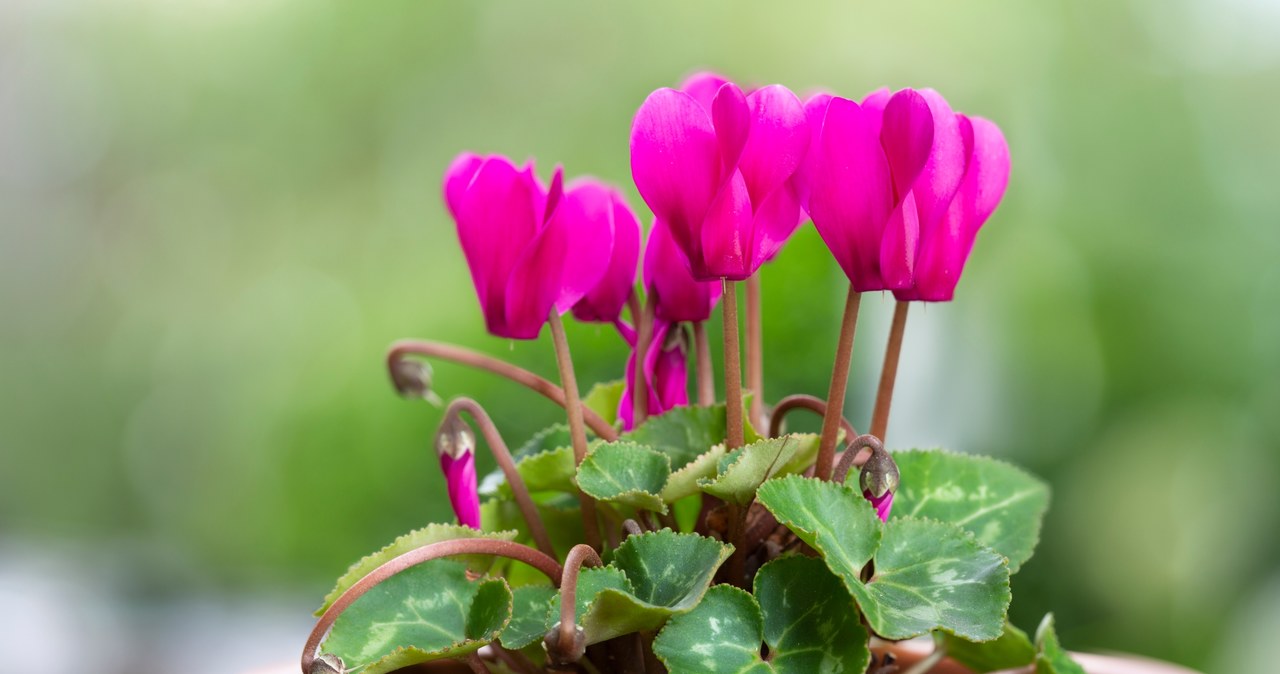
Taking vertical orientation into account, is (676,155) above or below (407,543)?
above

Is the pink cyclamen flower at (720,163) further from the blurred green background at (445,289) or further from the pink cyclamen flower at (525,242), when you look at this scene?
the blurred green background at (445,289)

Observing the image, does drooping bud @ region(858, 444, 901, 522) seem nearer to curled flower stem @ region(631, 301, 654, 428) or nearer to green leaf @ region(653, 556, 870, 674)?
green leaf @ region(653, 556, 870, 674)

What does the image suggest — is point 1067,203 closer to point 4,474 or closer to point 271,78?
point 271,78

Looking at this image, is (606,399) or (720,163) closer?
(720,163)

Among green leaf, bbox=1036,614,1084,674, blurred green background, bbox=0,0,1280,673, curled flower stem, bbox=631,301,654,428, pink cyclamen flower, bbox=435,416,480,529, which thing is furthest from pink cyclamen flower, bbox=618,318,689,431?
blurred green background, bbox=0,0,1280,673

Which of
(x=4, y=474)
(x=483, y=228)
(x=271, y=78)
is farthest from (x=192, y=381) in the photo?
(x=483, y=228)

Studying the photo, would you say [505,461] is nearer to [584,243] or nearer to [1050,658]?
[584,243]

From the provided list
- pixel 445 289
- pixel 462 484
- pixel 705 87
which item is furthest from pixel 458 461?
pixel 445 289
